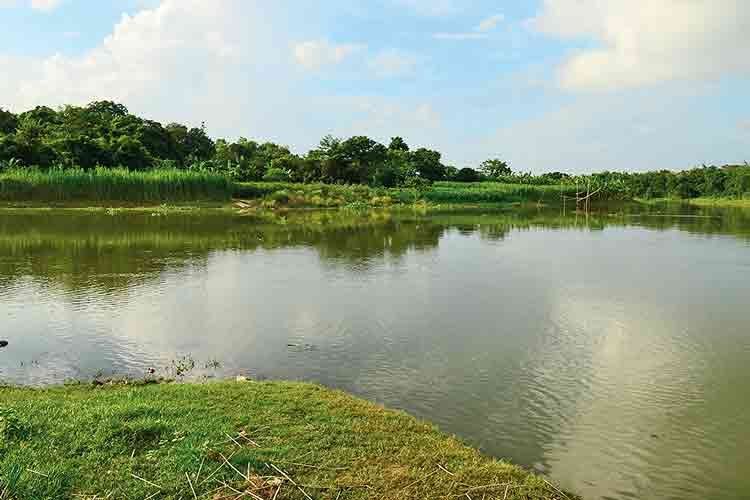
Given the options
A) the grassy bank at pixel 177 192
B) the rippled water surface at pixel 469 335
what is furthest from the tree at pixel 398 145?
the rippled water surface at pixel 469 335

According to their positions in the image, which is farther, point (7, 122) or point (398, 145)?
point (398, 145)

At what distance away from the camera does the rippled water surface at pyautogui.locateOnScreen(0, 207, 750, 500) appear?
677cm

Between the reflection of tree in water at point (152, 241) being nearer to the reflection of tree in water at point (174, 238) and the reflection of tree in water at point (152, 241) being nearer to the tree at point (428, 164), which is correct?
the reflection of tree in water at point (174, 238)

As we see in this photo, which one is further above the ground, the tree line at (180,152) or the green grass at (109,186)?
the tree line at (180,152)

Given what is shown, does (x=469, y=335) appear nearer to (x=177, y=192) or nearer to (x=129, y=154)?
(x=177, y=192)

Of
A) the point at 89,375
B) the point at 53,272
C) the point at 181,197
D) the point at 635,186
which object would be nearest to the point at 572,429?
the point at 89,375

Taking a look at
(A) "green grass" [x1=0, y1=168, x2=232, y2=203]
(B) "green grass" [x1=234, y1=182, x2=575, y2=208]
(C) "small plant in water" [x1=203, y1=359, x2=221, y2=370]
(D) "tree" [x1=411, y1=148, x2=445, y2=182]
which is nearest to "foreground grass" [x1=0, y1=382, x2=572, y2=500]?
(C) "small plant in water" [x1=203, y1=359, x2=221, y2=370]

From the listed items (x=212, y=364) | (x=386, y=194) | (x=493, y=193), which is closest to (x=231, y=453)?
(x=212, y=364)

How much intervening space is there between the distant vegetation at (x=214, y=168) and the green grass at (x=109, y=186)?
73 millimetres

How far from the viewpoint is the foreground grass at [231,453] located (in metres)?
4.61

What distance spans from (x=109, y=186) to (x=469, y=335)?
40.1 meters

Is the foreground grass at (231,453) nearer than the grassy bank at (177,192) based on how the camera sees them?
Yes

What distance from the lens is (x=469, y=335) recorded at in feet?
36.2

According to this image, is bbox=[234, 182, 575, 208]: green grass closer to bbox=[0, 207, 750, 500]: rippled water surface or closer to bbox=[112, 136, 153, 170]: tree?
bbox=[112, 136, 153, 170]: tree
